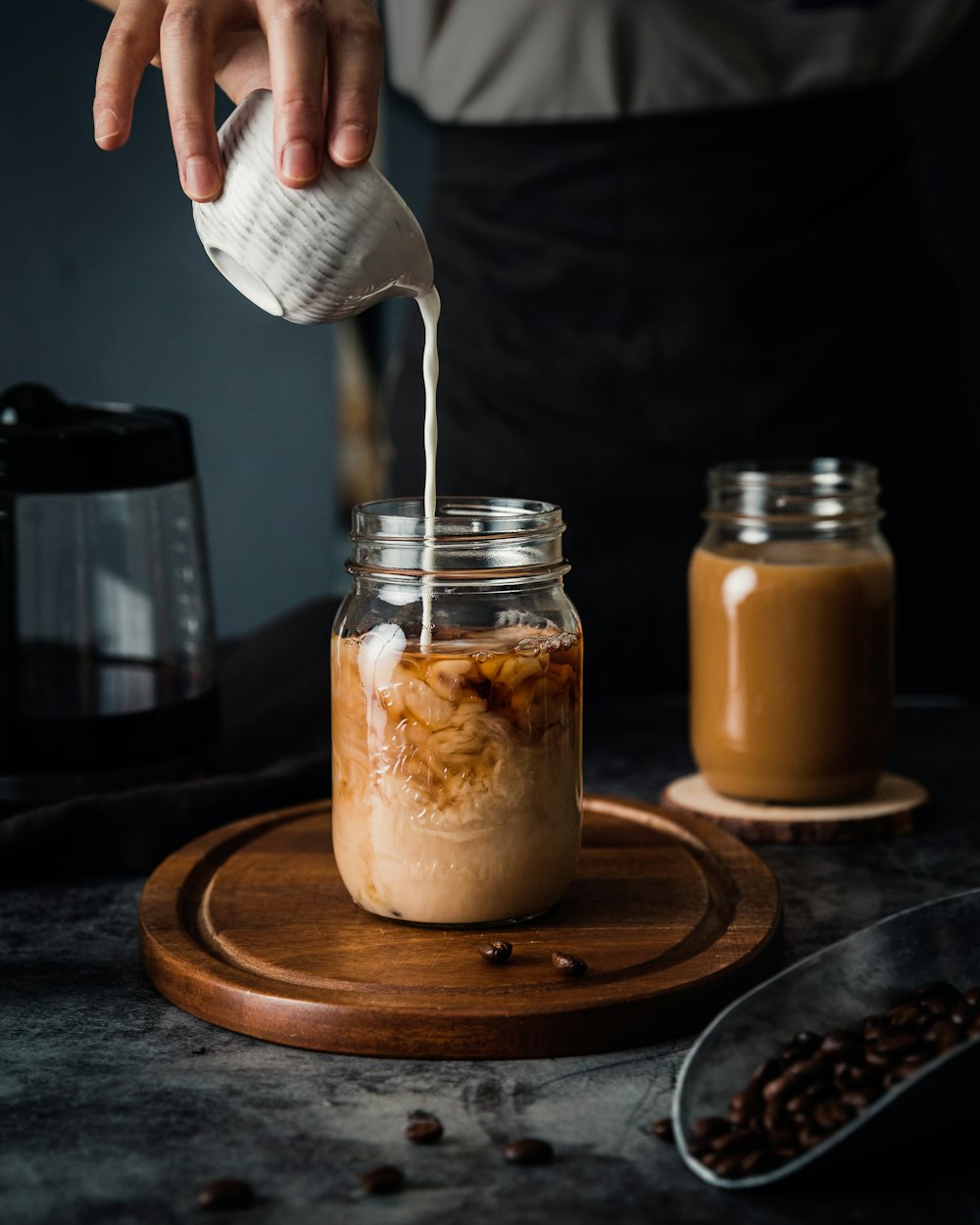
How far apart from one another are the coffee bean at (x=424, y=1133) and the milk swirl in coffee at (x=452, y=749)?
0.94 ft

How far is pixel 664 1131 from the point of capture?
840 mm

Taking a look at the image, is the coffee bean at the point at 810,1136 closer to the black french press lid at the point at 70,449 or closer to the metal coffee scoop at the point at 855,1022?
the metal coffee scoop at the point at 855,1022

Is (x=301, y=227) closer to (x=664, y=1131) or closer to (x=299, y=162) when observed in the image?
(x=299, y=162)

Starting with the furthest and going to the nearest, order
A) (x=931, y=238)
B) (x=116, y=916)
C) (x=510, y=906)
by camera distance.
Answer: (x=931, y=238), (x=116, y=916), (x=510, y=906)

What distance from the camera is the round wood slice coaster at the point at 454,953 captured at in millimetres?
960

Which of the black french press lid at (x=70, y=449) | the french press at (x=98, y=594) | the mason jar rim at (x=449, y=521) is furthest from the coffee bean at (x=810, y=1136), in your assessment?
the black french press lid at (x=70, y=449)

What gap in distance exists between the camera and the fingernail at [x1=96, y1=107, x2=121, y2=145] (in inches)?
44.8

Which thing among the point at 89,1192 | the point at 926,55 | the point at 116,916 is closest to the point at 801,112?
the point at 926,55

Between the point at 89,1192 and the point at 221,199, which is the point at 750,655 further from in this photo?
the point at 89,1192

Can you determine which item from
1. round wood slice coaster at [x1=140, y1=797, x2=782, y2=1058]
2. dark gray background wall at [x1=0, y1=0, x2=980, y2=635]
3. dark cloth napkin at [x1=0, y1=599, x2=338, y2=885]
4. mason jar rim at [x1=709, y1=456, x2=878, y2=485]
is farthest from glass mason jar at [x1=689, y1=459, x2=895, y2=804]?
dark gray background wall at [x1=0, y1=0, x2=980, y2=635]

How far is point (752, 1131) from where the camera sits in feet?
2.65

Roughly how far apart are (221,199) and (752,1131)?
72 centimetres

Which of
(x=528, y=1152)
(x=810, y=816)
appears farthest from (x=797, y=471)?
(x=528, y=1152)

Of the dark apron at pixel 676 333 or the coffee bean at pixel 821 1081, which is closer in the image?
the coffee bean at pixel 821 1081
